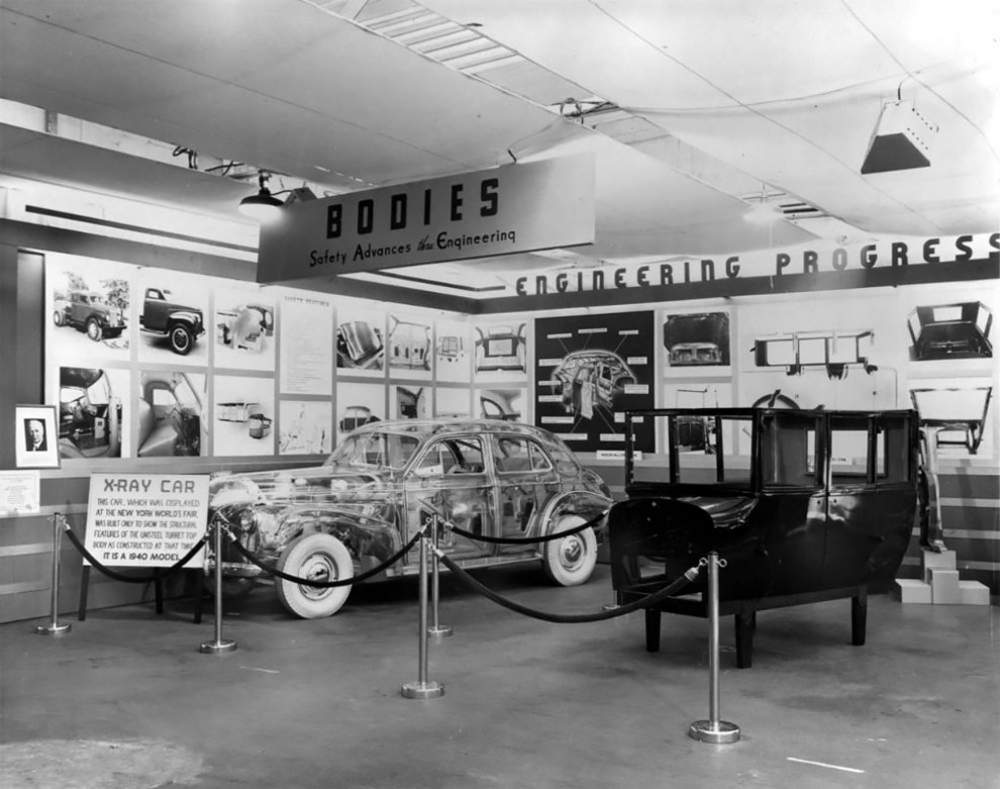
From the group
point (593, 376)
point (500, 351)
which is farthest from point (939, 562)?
point (500, 351)

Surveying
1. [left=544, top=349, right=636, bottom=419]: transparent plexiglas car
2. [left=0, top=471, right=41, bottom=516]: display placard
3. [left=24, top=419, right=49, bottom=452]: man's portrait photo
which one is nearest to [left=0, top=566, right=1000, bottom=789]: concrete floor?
[left=0, top=471, right=41, bottom=516]: display placard

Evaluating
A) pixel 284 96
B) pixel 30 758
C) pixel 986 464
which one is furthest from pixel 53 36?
pixel 986 464

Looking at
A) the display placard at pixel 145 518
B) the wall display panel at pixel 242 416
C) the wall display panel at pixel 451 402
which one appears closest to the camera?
the display placard at pixel 145 518

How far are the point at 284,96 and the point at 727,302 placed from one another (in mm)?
6320

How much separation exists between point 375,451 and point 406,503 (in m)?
0.76

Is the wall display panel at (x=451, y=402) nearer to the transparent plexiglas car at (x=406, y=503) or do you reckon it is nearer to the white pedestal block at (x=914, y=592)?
the transparent plexiglas car at (x=406, y=503)

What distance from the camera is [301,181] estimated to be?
9.12 metres

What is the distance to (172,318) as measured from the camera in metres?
9.48

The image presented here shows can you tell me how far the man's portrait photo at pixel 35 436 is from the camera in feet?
26.9

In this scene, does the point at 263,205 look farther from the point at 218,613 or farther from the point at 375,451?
the point at 218,613

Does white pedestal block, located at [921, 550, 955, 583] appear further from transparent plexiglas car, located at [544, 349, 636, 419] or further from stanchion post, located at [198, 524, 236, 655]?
stanchion post, located at [198, 524, 236, 655]

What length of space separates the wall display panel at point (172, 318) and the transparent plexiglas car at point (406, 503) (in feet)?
5.26

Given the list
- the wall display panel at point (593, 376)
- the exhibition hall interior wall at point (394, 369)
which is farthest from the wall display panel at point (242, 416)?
the wall display panel at point (593, 376)

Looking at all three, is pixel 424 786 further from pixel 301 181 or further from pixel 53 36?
pixel 301 181
